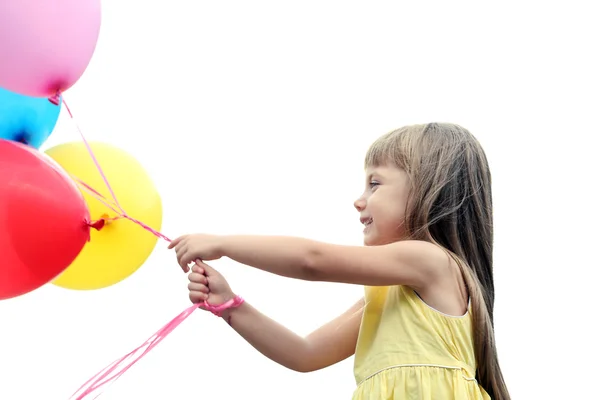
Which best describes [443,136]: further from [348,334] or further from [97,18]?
[97,18]

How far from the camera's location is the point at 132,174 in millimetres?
1616

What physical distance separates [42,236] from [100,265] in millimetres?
226

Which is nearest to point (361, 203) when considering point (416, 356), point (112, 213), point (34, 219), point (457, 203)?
point (457, 203)

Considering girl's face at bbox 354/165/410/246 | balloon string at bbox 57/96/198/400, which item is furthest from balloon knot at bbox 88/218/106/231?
girl's face at bbox 354/165/410/246

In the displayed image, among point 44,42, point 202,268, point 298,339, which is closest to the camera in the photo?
point 44,42

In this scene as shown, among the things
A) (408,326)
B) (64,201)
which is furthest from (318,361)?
(64,201)

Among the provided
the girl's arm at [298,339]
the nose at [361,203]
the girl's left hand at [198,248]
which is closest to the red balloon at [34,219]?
the girl's left hand at [198,248]

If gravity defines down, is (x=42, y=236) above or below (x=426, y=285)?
above

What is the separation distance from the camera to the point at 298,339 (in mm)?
1648

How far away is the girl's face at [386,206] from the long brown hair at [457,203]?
0.02 metres

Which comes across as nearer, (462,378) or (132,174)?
(462,378)

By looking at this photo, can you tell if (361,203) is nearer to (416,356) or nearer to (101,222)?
(416,356)

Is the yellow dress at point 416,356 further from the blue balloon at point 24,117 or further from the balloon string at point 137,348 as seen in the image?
the blue balloon at point 24,117

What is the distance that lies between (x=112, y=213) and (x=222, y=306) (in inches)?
10.9
